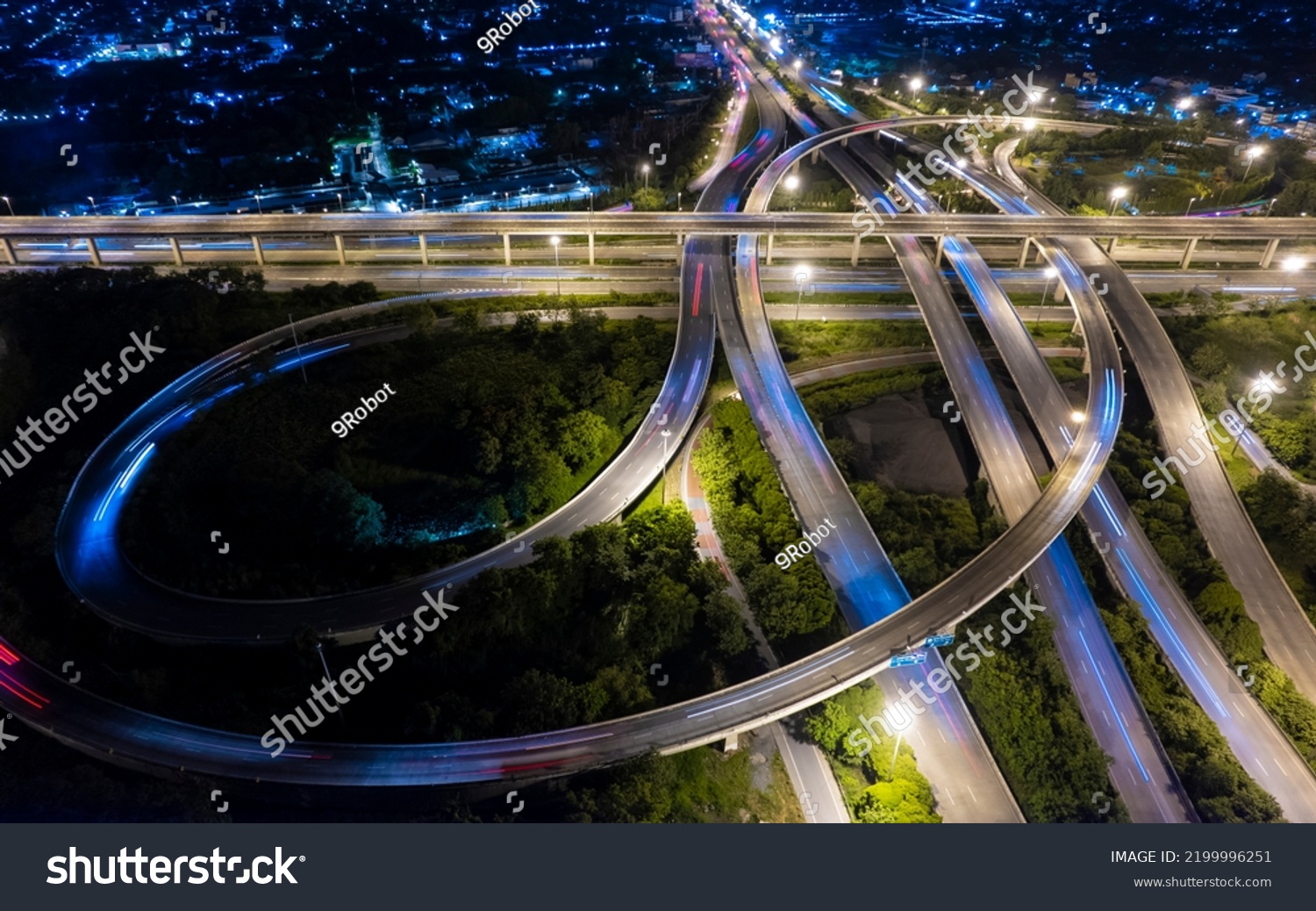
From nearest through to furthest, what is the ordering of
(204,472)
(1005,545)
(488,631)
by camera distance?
(488,631) < (1005,545) < (204,472)

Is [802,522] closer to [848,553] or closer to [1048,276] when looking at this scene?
[848,553]

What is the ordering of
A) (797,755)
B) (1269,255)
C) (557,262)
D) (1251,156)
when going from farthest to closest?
(1251,156)
(1269,255)
(557,262)
(797,755)

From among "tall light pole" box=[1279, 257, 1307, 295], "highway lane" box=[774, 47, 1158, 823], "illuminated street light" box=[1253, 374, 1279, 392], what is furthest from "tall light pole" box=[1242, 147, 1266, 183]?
"illuminated street light" box=[1253, 374, 1279, 392]

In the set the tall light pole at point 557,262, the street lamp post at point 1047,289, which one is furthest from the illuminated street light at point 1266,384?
the tall light pole at point 557,262

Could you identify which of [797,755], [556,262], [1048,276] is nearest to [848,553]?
[797,755]

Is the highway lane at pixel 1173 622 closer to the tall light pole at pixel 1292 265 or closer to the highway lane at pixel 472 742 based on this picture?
the highway lane at pixel 472 742

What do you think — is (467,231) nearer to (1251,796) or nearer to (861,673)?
(861,673)

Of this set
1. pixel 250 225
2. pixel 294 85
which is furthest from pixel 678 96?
pixel 250 225
